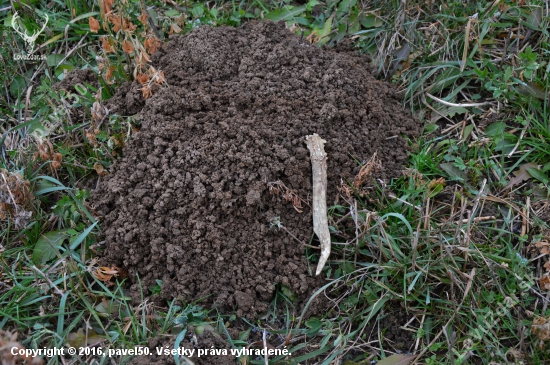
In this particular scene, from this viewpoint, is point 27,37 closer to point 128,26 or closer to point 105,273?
point 128,26

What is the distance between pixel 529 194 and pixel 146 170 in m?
2.02

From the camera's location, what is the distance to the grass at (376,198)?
2.26 meters

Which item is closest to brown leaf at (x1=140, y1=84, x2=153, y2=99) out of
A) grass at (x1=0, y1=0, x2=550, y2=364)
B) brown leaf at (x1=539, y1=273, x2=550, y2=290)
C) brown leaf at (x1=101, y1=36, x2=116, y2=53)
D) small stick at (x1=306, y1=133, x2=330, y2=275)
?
grass at (x1=0, y1=0, x2=550, y2=364)

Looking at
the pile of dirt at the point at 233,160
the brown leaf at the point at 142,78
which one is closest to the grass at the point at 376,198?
the brown leaf at the point at 142,78

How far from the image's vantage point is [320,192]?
2463 mm

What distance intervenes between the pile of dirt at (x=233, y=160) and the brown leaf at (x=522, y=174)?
594 millimetres

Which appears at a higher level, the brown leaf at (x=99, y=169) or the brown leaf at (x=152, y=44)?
the brown leaf at (x=152, y=44)

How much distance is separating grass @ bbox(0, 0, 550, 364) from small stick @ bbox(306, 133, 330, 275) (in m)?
0.08

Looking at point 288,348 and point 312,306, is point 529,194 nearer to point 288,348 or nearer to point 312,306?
point 312,306

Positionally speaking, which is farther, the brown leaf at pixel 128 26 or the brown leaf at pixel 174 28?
the brown leaf at pixel 174 28

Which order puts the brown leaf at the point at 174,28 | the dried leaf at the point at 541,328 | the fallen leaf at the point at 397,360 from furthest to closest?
the brown leaf at the point at 174,28, the fallen leaf at the point at 397,360, the dried leaf at the point at 541,328

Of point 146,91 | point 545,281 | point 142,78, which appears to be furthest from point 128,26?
point 545,281

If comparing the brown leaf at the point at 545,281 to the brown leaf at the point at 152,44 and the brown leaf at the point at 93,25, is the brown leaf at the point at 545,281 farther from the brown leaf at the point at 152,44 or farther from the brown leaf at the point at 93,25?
the brown leaf at the point at 93,25

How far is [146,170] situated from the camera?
8.38 ft
